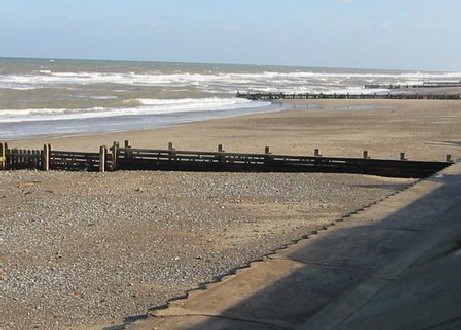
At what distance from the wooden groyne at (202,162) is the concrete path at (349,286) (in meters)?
10.9

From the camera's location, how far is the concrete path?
650cm

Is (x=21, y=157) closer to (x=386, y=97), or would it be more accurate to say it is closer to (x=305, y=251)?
(x=305, y=251)

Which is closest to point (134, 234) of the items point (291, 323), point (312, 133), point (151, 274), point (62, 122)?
point (151, 274)

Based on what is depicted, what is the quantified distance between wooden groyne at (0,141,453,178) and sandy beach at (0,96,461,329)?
0.81 metres

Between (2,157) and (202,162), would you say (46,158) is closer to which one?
(2,157)

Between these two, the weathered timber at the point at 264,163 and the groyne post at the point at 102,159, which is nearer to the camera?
the weathered timber at the point at 264,163

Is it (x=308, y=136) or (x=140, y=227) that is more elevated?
(x=308, y=136)

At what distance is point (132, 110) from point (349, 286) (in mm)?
52830

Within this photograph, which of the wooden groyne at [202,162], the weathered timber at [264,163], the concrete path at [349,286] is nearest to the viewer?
the concrete path at [349,286]

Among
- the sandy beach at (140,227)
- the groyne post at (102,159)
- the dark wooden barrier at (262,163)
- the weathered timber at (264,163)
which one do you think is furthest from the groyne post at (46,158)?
the weathered timber at (264,163)

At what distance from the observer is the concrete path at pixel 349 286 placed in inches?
256

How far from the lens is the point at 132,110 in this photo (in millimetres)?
60062

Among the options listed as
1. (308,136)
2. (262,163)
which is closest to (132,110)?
(308,136)

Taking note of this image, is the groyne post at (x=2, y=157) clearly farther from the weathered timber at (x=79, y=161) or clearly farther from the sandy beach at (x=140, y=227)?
the weathered timber at (x=79, y=161)
